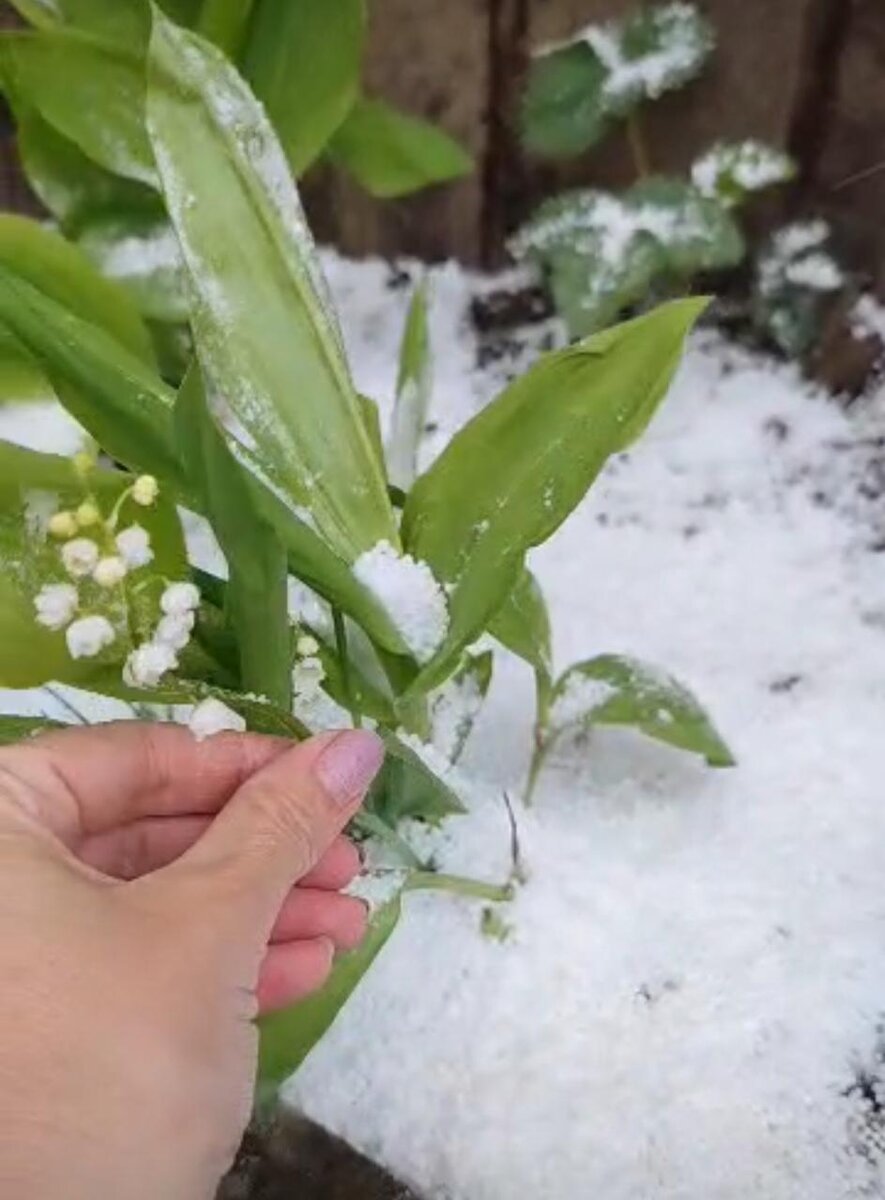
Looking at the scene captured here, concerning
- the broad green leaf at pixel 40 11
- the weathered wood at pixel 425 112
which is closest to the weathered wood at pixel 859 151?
the weathered wood at pixel 425 112

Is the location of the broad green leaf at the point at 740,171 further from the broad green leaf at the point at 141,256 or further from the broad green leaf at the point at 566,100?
the broad green leaf at the point at 141,256

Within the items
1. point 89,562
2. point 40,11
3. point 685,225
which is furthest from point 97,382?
point 685,225

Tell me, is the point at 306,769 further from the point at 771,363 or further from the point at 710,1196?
the point at 771,363

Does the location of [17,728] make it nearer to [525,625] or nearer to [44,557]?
[44,557]

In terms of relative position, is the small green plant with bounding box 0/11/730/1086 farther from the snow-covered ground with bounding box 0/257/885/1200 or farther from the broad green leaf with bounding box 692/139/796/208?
the broad green leaf with bounding box 692/139/796/208

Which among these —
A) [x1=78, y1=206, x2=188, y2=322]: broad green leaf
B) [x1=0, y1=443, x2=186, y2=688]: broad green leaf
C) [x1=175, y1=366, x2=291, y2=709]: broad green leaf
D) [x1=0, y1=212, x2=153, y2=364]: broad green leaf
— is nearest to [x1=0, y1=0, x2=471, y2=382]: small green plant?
[x1=78, y1=206, x2=188, y2=322]: broad green leaf

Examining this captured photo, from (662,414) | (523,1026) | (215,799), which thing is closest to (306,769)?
(215,799)
